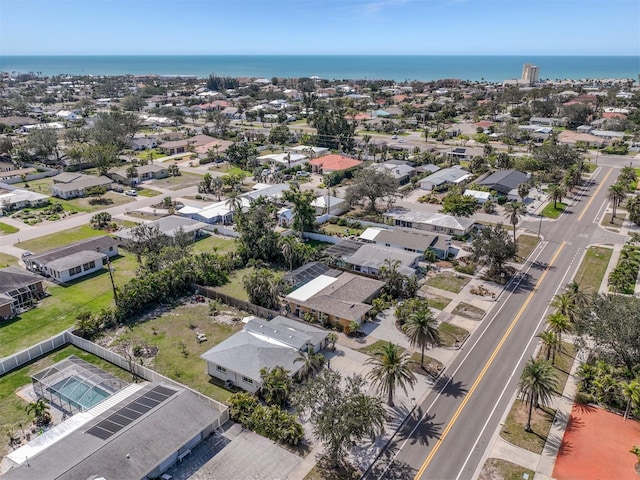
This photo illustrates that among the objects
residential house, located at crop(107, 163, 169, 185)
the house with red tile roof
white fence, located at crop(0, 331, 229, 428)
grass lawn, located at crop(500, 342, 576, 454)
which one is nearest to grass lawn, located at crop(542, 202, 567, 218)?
the house with red tile roof

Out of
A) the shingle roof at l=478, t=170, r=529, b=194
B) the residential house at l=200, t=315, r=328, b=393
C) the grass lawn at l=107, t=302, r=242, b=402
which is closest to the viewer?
the residential house at l=200, t=315, r=328, b=393

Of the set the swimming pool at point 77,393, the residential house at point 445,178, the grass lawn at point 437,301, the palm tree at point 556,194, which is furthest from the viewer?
the residential house at point 445,178

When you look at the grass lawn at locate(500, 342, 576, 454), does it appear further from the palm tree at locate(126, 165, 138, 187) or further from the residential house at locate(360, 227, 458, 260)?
the palm tree at locate(126, 165, 138, 187)

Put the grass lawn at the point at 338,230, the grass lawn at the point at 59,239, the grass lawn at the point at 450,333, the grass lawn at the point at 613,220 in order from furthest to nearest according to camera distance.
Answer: the grass lawn at the point at 613,220 < the grass lawn at the point at 338,230 < the grass lawn at the point at 59,239 < the grass lawn at the point at 450,333

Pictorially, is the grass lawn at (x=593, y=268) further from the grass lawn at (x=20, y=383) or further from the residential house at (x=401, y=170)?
the grass lawn at (x=20, y=383)

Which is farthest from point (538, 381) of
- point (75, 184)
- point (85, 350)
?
point (75, 184)

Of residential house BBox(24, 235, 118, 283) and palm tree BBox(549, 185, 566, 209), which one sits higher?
palm tree BBox(549, 185, 566, 209)

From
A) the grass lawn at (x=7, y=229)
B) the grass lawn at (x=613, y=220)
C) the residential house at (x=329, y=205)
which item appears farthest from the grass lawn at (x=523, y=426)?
the grass lawn at (x=7, y=229)
